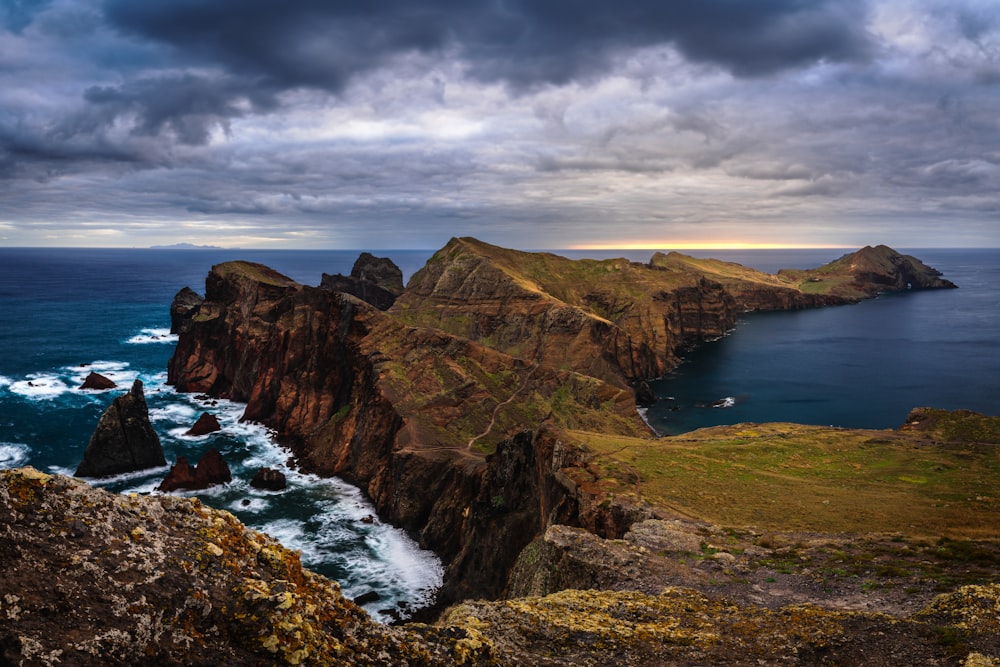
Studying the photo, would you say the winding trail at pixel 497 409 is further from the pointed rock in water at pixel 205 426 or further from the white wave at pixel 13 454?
the white wave at pixel 13 454

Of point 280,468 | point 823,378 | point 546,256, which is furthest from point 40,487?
point 546,256

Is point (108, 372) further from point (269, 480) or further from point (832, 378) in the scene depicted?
point (832, 378)

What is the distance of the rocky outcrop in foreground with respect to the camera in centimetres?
805

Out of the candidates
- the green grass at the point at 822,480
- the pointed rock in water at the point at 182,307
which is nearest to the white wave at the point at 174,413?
the pointed rock in water at the point at 182,307

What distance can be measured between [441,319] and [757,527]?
106 meters

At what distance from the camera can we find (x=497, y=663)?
1170 cm

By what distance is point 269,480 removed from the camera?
68.4 m

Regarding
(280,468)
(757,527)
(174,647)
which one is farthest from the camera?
(280,468)

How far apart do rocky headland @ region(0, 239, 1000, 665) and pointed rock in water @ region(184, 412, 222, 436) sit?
262 inches

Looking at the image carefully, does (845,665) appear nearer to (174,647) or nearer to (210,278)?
(174,647)

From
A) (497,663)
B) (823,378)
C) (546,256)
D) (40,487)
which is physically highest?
(546,256)

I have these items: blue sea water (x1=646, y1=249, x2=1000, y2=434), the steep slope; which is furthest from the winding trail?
the steep slope

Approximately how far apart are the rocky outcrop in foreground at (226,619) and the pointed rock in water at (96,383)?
115535 millimetres

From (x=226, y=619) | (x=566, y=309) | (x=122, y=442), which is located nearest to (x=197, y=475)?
(x=122, y=442)
